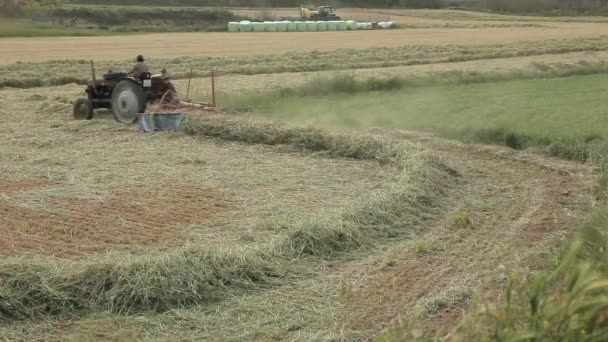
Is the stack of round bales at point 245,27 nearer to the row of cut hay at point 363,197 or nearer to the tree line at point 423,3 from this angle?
the tree line at point 423,3

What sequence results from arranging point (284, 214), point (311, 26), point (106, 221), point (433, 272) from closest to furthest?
point (433, 272), point (106, 221), point (284, 214), point (311, 26)

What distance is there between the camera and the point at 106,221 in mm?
10055

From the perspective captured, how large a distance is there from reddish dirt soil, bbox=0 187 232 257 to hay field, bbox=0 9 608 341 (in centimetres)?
4

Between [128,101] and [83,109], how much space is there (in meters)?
1.60

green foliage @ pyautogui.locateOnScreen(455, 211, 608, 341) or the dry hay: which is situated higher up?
green foliage @ pyautogui.locateOnScreen(455, 211, 608, 341)

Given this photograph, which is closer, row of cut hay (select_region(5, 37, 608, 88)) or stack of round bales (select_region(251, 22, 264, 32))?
row of cut hay (select_region(5, 37, 608, 88))

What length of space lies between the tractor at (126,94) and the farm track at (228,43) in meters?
15.6

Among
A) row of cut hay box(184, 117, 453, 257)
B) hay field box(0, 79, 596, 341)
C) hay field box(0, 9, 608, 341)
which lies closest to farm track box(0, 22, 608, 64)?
hay field box(0, 9, 608, 341)

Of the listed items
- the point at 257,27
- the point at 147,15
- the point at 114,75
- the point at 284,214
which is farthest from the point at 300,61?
the point at 147,15

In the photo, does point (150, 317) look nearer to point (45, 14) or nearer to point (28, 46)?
point (28, 46)

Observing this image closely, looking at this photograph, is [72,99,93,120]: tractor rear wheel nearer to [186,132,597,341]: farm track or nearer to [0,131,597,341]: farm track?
[186,132,597,341]: farm track

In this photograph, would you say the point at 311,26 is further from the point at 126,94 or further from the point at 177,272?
the point at 177,272

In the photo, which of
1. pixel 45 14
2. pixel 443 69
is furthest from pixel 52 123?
pixel 45 14

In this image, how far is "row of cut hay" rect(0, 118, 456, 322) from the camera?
288 inches
